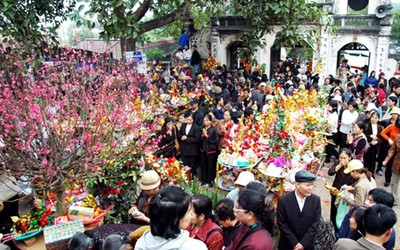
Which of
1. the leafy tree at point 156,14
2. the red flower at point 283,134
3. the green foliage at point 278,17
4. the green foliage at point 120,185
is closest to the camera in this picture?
the green foliage at point 120,185

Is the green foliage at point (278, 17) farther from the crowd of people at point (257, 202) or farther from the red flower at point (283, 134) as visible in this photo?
the red flower at point (283, 134)

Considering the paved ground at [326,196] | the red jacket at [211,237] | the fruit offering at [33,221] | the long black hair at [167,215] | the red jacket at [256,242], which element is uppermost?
the long black hair at [167,215]

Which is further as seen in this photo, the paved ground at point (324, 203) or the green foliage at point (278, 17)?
the green foliage at point (278, 17)

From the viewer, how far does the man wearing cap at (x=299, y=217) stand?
12.3ft

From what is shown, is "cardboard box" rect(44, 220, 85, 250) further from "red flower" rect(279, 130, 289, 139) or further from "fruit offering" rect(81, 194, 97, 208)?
"red flower" rect(279, 130, 289, 139)

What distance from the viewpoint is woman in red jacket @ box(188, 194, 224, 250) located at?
327 cm

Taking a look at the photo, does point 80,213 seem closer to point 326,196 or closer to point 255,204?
point 255,204

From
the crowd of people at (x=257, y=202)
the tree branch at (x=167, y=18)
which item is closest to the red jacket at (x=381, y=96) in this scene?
the crowd of people at (x=257, y=202)

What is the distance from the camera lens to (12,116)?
3.70 meters

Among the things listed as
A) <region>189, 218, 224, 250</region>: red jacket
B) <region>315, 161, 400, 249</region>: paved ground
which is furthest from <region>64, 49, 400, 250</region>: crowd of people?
<region>315, 161, 400, 249</region>: paved ground

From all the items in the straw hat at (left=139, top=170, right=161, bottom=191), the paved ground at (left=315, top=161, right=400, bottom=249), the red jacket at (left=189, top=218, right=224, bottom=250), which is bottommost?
the paved ground at (left=315, top=161, right=400, bottom=249)

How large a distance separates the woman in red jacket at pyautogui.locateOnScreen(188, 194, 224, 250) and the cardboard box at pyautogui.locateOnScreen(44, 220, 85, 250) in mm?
1069

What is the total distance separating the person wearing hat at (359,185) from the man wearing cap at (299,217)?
593 mm

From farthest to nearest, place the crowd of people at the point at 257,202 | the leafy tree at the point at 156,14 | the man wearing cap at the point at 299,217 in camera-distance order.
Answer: the leafy tree at the point at 156,14 < the man wearing cap at the point at 299,217 < the crowd of people at the point at 257,202
